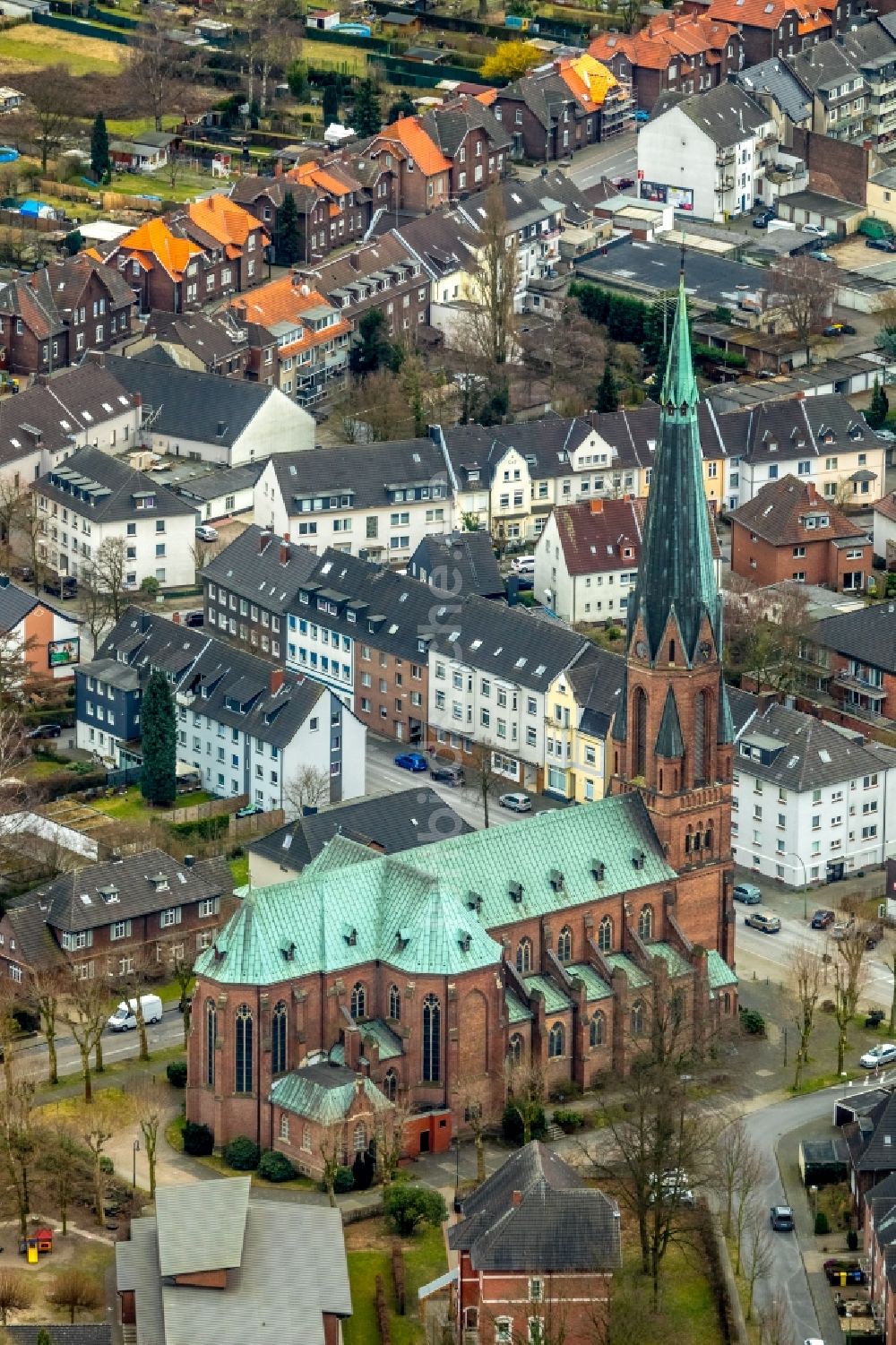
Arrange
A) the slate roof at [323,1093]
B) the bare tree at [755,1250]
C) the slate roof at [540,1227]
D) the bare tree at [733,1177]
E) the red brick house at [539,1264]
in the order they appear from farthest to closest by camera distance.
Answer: the slate roof at [323,1093], the bare tree at [733,1177], the bare tree at [755,1250], the slate roof at [540,1227], the red brick house at [539,1264]

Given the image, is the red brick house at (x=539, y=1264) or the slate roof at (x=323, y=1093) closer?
the red brick house at (x=539, y=1264)

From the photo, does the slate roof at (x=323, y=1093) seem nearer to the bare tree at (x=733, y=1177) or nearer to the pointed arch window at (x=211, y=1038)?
the pointed arch window at (x=211, y=1038)

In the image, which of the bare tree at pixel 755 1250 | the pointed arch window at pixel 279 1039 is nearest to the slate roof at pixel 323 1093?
the pointed arch window at pixel 279 1039

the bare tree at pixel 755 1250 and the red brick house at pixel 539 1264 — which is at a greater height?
the red brick house at pixel 539 1264

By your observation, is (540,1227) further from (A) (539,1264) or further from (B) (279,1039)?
(B) (279,1039)

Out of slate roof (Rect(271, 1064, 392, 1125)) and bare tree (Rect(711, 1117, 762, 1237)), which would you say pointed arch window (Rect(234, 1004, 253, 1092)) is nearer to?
slate roof (Rect(271, 1064, 392, 1125))

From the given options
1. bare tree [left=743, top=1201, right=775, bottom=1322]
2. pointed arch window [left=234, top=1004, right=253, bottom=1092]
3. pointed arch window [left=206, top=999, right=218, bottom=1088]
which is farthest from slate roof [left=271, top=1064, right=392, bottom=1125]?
bare tree [left=743, top=1201, right=775, bottom=1322]
